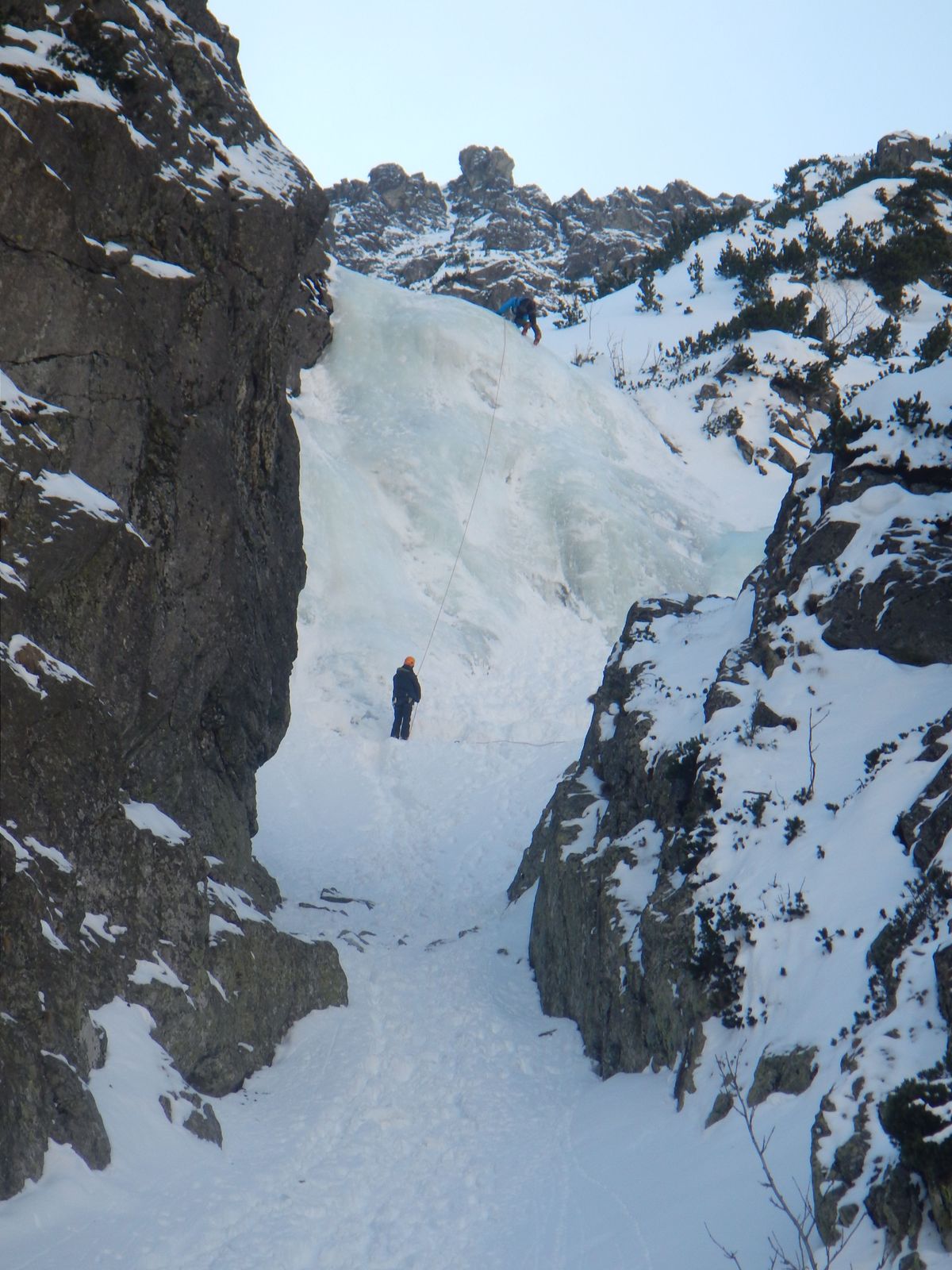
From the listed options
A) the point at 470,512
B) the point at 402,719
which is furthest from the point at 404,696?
the point at 470,512

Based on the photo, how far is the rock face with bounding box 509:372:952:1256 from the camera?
552cm

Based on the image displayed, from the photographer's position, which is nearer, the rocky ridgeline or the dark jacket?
the dark jacket

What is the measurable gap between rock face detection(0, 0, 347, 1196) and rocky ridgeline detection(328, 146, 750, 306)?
28952 millimetres

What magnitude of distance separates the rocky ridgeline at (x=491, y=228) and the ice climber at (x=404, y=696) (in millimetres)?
24178

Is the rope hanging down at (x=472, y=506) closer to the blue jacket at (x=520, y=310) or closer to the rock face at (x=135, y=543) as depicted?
the blue jacket at (x=520, y=310)

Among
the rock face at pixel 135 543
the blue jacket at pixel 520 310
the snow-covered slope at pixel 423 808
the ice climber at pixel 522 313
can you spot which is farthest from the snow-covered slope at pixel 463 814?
the blue jacket at pixel 520 310

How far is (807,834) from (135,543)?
208 inches

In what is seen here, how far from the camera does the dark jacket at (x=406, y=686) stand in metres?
16.2

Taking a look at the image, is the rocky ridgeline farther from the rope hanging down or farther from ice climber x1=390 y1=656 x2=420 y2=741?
ice climber x1=390 y1=656 x2=420 y2=741

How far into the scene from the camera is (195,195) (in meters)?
8.74

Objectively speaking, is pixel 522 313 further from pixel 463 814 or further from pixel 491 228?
pixel 491 228

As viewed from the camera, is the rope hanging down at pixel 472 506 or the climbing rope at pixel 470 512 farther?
the rope hanging down at pixel 472 506

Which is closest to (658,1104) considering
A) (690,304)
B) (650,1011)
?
(650,1011)

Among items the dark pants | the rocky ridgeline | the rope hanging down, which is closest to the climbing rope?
the rope hanging down
